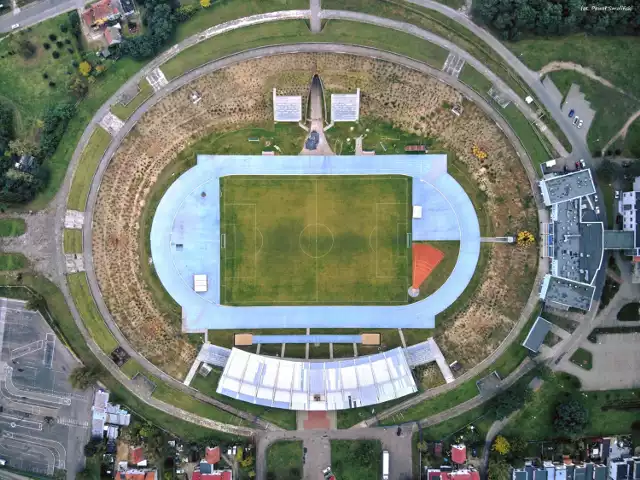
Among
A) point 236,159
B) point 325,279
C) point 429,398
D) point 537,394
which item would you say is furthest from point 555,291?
point 236,159

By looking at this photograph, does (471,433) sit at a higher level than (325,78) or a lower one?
lower

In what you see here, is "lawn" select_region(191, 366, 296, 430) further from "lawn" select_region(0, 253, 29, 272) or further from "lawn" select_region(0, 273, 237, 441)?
"lawn" select_region(0, 253, 29, 272)

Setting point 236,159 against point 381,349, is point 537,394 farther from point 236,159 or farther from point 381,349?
point 236,159

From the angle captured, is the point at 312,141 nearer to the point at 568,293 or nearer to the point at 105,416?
the point at 568,293

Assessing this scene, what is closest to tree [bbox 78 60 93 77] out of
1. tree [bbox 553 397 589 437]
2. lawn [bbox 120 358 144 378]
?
lawn [bbox 120 358 144 378]

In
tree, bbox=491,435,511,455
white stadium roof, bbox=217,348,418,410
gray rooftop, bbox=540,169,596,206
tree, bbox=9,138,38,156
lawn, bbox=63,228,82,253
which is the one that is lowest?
tree, bbox=491,435,511,455

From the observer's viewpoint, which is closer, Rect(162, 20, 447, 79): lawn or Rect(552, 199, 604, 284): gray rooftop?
Rect(552, 199, 604, 284): gray rooftop

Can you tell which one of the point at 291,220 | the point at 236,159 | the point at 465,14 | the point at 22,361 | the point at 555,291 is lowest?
the point at 22,361
